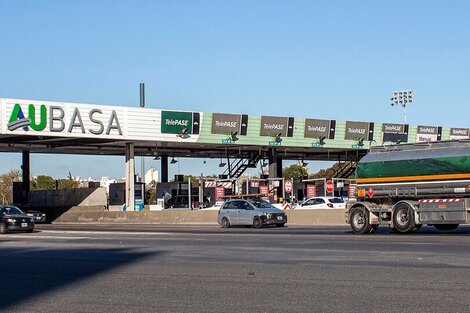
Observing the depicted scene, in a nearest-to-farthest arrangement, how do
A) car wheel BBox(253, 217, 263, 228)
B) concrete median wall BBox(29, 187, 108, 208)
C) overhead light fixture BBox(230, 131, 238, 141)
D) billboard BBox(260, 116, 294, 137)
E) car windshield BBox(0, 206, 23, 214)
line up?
car wheel BBox(253, 217, 263, 228) → car windshield BBox(0, 206, 23, 214) → overhead light fixture BBox(230, 131, 238, 141) → billboard BBox(260, 116, 294, 137) → concrete median wall BBox(29, 187, 108, 208)

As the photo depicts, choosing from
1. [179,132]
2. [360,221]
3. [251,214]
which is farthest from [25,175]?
[360,221]

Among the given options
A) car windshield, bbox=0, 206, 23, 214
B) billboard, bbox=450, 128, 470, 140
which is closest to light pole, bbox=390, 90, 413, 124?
billboard, bbox=450, 128, 470, 140

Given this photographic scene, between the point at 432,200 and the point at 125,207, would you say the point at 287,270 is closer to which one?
the point at 432,200

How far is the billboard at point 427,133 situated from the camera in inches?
2470

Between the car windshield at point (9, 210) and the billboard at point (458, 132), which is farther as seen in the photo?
the billboard at point (458, 132)

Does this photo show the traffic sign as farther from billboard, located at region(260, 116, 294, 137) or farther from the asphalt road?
the asphalt road

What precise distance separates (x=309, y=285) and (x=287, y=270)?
8.12 feet

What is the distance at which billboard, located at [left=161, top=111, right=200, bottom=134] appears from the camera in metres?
51.9

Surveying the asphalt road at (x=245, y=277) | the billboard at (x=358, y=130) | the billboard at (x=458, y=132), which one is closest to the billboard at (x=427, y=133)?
the billboard at (x=458, y=132)

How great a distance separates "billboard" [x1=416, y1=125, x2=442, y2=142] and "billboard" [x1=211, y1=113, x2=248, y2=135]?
1607 cm

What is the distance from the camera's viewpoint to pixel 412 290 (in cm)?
1293

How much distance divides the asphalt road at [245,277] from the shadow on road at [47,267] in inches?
0.9

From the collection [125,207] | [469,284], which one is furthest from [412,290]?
[125,207]

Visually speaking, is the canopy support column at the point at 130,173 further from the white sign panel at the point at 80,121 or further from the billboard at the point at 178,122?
the billboard at the point at 178,122
